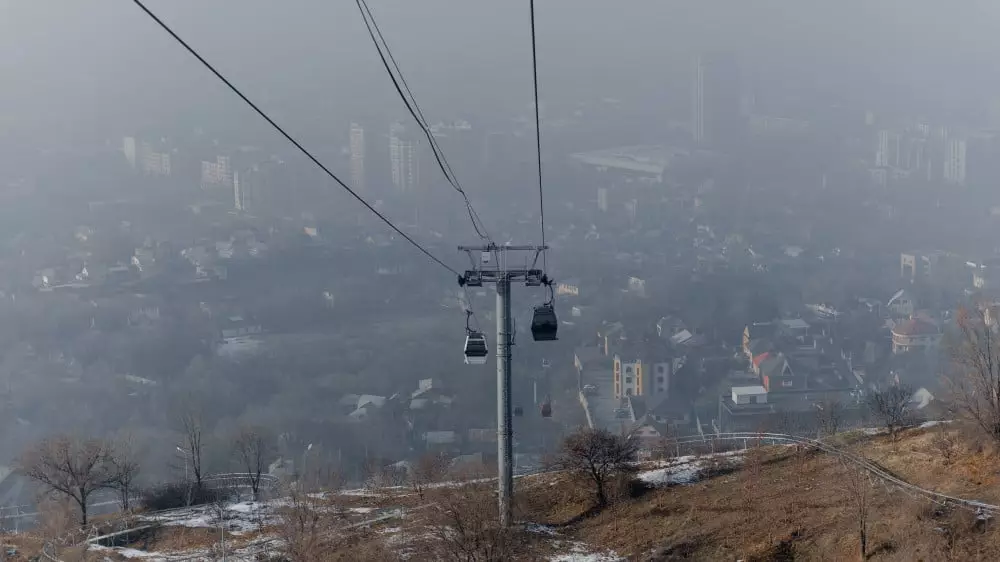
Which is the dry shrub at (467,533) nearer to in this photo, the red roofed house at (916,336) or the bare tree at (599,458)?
the bare tree at (599,458)

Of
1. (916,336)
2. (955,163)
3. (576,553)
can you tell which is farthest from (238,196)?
(955,163)

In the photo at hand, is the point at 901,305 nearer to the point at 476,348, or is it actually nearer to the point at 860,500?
the point at 476,348

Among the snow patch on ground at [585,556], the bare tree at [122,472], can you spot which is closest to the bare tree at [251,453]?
the bare tree at [122,472]

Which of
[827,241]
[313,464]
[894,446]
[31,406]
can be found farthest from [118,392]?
[827,241]

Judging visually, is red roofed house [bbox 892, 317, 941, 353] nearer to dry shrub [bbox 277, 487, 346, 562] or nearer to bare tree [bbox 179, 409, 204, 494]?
bare tree [bbox 179, 409, 204, 494]

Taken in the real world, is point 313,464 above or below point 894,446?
below

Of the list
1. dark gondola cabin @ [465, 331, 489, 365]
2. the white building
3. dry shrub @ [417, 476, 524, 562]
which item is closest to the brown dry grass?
dry shrub @ [417, 476, 524, 562]

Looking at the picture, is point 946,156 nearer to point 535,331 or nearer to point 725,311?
point 725,311
